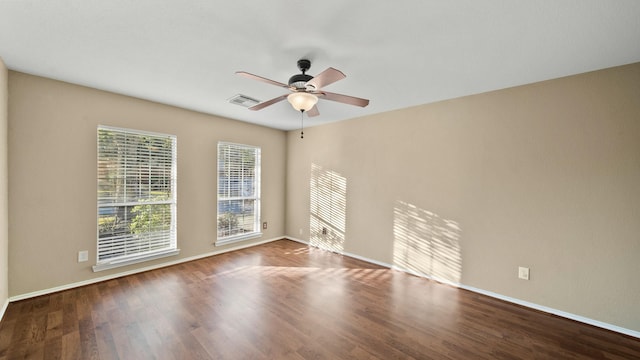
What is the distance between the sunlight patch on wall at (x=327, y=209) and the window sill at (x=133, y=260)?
245 centimetres

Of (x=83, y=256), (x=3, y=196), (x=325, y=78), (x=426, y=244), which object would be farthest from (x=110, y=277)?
(x=426, y=244)

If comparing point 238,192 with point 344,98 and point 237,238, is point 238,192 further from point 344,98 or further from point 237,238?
point 344,98

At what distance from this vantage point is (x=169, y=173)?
12.4 feet

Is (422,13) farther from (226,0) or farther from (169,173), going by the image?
(169,173)

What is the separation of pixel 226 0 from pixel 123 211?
10.4 ft

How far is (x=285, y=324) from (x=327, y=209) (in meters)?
2.62

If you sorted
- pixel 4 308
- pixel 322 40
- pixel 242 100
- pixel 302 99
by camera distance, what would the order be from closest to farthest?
1. pixel 322 40
2. pixel 302 99
3. pixel 4 308
4. pixel 242 100

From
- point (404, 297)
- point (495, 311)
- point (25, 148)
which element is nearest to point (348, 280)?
point (404, 297)

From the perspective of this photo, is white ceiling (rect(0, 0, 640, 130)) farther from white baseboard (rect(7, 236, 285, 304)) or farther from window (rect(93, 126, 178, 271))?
white baseboard (rect(7, 236, 285, 304))

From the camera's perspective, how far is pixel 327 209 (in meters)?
4.76

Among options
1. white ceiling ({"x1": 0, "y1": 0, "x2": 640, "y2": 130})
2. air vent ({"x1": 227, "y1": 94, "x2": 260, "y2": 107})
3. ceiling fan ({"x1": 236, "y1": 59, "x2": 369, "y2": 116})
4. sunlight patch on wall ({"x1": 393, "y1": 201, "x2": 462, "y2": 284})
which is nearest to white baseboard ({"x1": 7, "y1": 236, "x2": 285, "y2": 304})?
white ceiling ({"x1": 0, "y1": 0, "x2": 640, "y2": 130})

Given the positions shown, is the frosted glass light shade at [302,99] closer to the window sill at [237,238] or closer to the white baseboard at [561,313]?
the white baseboard at [561,313]

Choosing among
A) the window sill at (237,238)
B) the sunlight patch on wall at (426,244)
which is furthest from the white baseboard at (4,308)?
the sunlight patch on wall at (426,244)

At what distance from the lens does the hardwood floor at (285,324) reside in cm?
196
